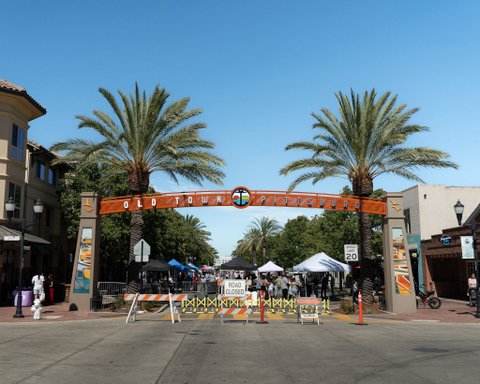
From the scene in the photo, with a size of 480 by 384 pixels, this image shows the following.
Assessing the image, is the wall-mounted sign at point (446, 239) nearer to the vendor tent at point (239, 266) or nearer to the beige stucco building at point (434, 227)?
the beige stucco building at point (434, 227)

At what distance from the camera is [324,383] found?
25.1 ft

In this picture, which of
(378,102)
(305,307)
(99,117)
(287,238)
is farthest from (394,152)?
(287,238)

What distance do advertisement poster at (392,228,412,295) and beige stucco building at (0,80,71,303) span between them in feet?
56.1

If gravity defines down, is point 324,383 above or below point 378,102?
below

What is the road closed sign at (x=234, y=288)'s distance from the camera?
60.8 ft

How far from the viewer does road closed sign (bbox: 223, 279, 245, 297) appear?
60.8ft

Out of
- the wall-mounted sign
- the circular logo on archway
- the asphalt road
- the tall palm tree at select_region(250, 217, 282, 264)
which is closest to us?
the asphalt road

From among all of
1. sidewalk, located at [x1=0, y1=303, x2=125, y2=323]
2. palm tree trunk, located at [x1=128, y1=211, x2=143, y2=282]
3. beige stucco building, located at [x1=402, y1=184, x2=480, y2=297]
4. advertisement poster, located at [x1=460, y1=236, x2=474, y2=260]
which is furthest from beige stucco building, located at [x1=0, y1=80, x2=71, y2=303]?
beige stucco building, located at [x1=402, y1=184, x2=480, y2=297]

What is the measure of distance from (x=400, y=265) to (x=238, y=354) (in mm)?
13776

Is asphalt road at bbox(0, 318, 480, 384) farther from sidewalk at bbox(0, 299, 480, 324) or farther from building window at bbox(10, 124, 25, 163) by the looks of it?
building window at bbox(10, 124, 25, 163)

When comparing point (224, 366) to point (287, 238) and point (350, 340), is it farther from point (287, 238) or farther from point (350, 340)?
point (287, 238)

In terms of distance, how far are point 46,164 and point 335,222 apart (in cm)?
2369

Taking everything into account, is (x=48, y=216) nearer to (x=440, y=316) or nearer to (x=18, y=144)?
(x=18, y=144)

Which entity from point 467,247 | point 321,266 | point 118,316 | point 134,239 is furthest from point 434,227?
point 118,316
